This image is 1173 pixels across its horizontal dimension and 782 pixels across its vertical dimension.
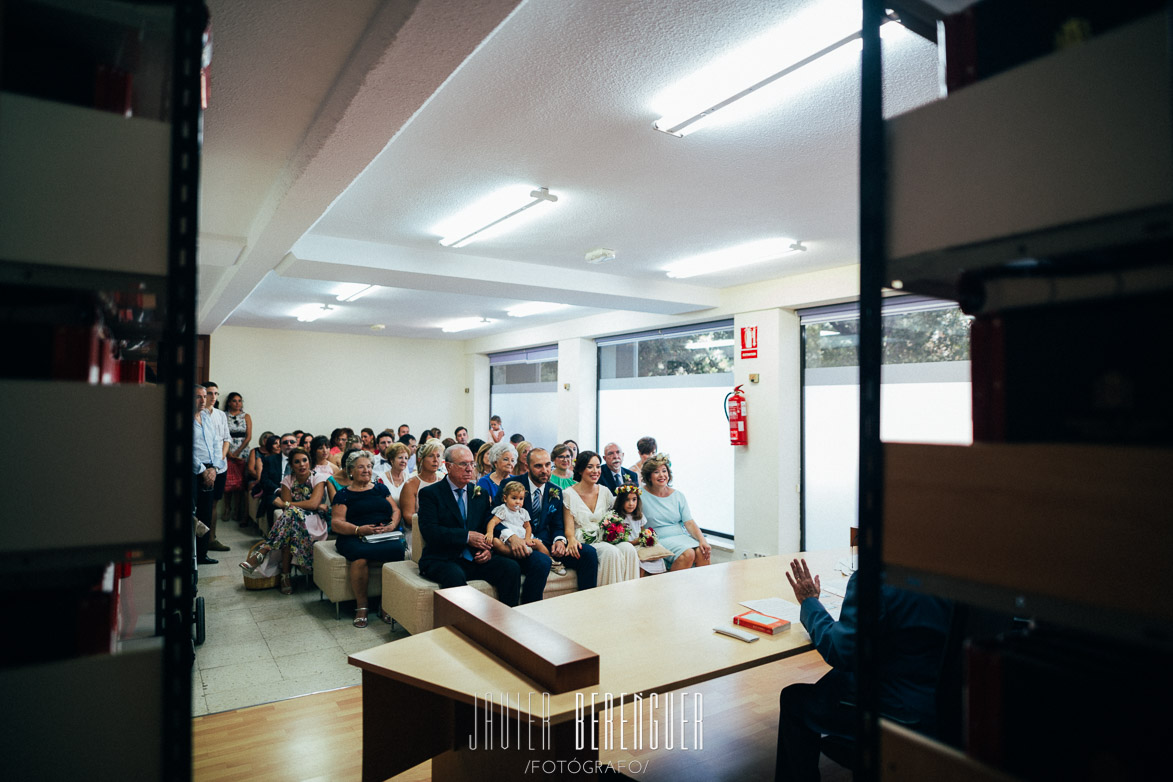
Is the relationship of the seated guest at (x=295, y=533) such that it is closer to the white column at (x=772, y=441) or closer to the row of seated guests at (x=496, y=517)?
the row of seated guests at (x=496, y=517)

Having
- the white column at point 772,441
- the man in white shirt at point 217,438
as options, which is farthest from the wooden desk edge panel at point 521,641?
the man in white shirt at point 217,438

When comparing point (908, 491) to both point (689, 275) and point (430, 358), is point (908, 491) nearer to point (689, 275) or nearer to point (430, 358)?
point (689, 275)

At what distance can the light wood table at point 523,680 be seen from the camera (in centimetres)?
192

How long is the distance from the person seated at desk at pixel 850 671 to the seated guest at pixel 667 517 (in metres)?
2.71

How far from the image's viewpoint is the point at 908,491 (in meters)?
0.99

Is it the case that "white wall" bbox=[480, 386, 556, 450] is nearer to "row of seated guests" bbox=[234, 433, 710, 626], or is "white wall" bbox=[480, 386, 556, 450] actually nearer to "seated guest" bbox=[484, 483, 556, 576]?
"row of seated guests" bbox=[234, 433, 710, 626]

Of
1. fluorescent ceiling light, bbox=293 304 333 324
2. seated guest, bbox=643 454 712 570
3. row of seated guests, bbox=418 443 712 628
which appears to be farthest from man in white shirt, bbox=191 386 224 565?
seated guest, bbox=643 454 712 570

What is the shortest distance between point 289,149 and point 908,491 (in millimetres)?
3506

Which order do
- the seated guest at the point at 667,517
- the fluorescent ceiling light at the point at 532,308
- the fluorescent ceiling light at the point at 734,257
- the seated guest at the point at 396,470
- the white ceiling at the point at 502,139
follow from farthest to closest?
the fluorescent ceiling light at the point at 532,308, the seated guest at the point at 396,470, the fluorescent ceiling light at the point at 734,257, the seated guest at the point at 667,517, the white ceiling at the point at 502,139

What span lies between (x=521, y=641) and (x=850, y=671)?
1099 millimetres

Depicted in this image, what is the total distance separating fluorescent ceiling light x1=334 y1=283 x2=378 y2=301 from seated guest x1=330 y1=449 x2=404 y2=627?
2.79 metres

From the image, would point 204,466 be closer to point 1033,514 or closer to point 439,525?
point 439,525

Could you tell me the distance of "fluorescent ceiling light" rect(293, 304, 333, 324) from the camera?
8.90 meters

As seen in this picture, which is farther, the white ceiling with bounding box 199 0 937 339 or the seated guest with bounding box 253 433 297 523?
the seated guest with bounding box 253 433 297 523
